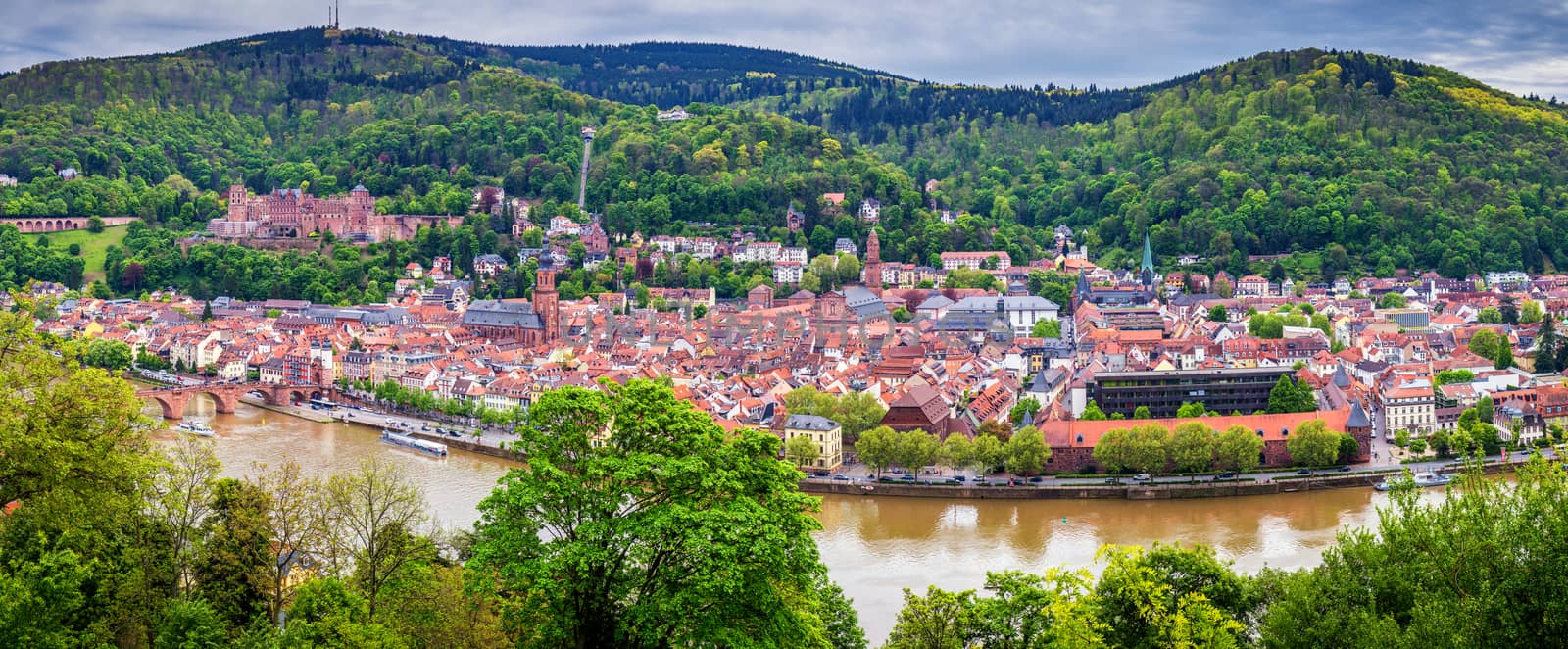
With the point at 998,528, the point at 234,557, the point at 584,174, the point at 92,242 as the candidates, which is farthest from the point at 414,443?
the point at 584,174

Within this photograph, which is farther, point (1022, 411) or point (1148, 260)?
point (1148, 260)

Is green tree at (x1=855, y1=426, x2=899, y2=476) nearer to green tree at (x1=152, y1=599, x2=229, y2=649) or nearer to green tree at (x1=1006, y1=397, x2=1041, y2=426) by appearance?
green tree at (x1=1006, y1=397, x2=1041, y2=426)

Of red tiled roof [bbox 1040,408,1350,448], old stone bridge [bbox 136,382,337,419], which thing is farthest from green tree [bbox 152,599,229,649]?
old stone bridge [bbox 136,382,337,419]

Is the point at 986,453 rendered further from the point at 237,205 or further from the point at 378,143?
the point at 378,143

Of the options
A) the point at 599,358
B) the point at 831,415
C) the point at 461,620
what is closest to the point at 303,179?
the point at 599,358

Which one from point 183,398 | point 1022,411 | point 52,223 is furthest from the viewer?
point 52,223
